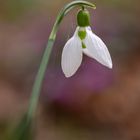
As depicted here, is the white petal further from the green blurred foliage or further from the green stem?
the green blurred foliage

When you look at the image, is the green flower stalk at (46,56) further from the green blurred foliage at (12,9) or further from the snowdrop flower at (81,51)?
the green blurred foliage at (12,9)

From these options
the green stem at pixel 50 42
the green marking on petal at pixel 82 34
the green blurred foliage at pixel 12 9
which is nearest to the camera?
the green stem at pixel 50 42

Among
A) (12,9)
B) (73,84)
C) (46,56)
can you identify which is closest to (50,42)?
(46,56)

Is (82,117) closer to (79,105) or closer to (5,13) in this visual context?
(79,105)

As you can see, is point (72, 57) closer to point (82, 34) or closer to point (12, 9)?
point (82, 34)

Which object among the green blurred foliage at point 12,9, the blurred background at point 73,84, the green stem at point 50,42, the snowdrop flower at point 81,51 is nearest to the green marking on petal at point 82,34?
the snowdrop flower at point 81,51

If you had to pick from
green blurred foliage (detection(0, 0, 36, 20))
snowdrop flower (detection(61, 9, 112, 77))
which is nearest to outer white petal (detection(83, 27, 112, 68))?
snowdrop flower (detection(61, 9, 112, 77))
